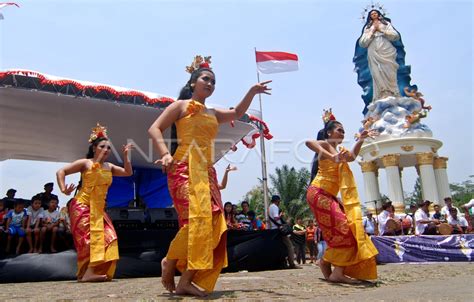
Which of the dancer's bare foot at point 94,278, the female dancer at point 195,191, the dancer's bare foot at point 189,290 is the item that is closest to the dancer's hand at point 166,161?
the female dancer at point 195,191

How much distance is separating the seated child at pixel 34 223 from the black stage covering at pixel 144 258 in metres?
0.39

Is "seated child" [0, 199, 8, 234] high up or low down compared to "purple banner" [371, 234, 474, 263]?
up

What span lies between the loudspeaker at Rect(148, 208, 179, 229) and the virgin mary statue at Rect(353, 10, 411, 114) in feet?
50.6

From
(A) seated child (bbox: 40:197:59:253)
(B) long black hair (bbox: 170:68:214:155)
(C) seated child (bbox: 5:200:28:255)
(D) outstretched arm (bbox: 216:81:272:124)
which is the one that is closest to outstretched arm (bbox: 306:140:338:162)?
(D) outstretched arm (bbox: 216:81:272:124)

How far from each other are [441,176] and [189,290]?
19.3 m

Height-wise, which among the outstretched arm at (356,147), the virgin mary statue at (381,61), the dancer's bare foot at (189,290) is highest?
the virgin mary statue at (381,61)

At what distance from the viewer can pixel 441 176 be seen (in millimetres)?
19734

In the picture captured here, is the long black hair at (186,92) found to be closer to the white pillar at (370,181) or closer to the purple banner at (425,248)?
the purple banner at (425,248)

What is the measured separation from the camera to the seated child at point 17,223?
6.42m

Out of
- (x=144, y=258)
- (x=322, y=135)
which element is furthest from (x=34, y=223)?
(x=322, y=135)

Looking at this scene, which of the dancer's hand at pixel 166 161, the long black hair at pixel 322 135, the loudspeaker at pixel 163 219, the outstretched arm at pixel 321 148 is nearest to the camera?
the dancer's hand at pixel 166 161

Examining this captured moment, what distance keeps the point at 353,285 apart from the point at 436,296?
115cm

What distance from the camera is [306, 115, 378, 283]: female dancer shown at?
152 inches

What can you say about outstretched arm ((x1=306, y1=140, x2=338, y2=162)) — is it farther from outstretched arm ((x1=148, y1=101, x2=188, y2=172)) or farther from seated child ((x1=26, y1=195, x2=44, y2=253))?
seated child ((x1=26, y1=195, x2=44, y2=253))
